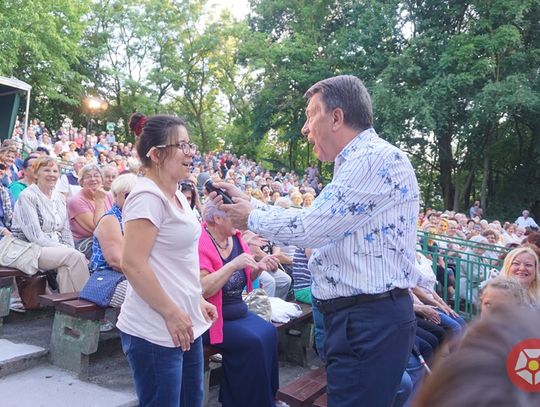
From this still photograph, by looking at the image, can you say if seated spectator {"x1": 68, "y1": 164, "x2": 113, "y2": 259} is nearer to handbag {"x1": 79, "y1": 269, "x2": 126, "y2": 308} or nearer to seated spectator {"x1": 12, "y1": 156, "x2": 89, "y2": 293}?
seated spectator {"x1": 12, "y1": 156, "x2": 89, "y2": 293}

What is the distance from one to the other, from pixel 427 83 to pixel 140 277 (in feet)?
69.3

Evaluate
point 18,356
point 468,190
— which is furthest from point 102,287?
point 468,190

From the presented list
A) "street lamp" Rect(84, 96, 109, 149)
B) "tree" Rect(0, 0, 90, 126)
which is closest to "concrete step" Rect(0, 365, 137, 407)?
"tree" Rect(0, 0, 90, 126)

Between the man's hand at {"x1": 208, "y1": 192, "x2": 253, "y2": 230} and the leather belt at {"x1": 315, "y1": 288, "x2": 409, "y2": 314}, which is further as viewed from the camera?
the man's hand at {"x1": 208, "y1": 192, "x2": 253, "y2": 230}

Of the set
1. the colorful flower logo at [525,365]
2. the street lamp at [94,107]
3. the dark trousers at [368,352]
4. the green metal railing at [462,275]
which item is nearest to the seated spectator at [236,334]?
the dark trousers at [368,352]

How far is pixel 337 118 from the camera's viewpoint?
1.99 m

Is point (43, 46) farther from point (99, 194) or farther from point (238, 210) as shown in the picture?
point (238, 210)

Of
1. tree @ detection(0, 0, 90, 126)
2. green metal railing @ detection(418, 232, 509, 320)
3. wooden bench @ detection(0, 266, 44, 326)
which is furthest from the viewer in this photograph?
tree @ detection(0, 0, 90, 126)

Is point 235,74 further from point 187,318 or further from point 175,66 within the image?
point 187,318

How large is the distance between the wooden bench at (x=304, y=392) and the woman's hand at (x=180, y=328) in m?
1.00

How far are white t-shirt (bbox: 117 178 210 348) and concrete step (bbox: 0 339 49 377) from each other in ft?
5.49

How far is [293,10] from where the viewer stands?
30391 millimetres

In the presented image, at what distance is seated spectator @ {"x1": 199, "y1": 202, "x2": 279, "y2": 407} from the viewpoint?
3.12 meters

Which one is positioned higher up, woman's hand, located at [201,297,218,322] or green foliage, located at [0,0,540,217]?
green foliage, located at [0,0,540,217]
